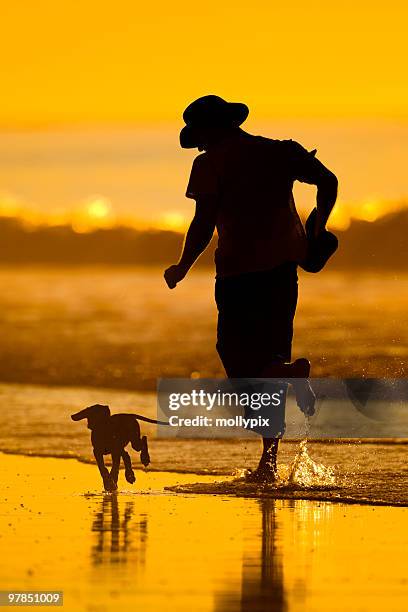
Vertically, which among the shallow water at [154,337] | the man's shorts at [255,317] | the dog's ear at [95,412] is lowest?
the dog's ear at [95,412]

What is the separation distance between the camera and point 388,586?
23.9 ft

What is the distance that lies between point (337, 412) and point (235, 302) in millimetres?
6797

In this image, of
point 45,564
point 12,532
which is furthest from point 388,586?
point 12,532

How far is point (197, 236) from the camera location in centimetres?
978

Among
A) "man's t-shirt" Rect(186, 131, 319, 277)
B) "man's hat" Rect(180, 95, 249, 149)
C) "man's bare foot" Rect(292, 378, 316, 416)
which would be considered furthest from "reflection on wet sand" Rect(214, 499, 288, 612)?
"man's hat" Rect(180, 95, 249, 149)

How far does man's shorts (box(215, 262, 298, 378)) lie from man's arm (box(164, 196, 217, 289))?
26 centimetres

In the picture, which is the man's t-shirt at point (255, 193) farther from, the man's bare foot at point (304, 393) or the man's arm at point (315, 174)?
the man's bare foot at point (304, 393)

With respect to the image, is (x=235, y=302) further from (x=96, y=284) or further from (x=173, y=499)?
(x=96, y=284)

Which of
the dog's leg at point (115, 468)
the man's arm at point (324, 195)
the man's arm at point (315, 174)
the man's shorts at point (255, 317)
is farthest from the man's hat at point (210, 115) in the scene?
the dog's leg at point (115, 468)

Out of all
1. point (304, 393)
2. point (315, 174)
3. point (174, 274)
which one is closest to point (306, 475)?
point (304, 393)

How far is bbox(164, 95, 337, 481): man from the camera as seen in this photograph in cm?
971

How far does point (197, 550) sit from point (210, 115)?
Answer: 268cm

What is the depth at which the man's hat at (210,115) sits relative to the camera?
32.2 feet

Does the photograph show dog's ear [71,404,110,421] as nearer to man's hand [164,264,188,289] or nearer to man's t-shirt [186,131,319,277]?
man's hand [164,264,188,289]
